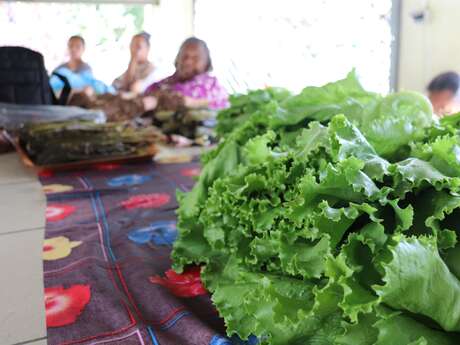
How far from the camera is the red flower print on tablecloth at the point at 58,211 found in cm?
115

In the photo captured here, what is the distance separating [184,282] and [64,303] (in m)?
0.19

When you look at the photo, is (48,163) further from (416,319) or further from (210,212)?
(416,319)

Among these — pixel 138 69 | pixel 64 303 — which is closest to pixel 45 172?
pixel 64 303

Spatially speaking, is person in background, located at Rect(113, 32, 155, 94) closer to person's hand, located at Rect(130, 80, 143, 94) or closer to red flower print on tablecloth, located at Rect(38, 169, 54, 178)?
person's hand, located at Rect(130, 80, 143, 94)

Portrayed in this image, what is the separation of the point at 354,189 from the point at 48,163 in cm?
131

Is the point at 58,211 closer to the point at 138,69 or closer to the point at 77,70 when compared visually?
the point at 138,69

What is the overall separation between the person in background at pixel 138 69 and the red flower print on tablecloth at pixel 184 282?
103 inches

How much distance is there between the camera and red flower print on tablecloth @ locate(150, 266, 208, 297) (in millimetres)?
766

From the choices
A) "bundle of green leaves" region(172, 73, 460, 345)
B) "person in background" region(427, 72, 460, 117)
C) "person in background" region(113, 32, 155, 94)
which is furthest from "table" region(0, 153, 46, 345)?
"person in background" region(113, 32, 155, 94)

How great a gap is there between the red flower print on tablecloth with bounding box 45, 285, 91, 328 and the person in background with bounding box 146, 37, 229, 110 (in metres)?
1.46

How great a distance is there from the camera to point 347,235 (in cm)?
49

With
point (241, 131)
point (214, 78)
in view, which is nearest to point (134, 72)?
point (214, 78)

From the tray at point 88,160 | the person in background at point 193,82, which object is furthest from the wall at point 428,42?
the tray at point 88,160

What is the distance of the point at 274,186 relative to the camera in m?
0.62
